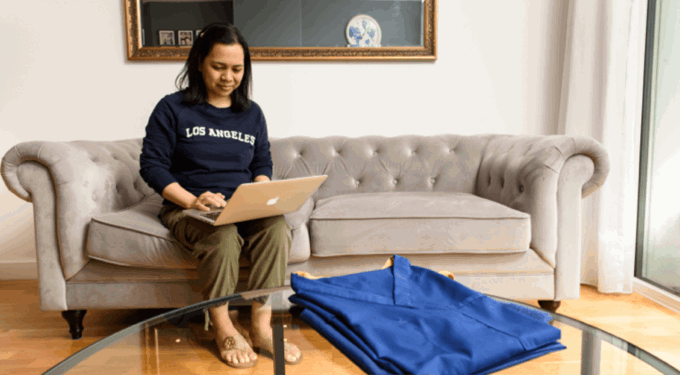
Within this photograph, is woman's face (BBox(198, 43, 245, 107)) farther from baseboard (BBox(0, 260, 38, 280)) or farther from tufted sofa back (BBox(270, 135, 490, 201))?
baseboard (BBox(0, 260, 38, 280))

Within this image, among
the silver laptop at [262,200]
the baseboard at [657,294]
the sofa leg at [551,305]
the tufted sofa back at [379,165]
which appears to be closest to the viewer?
the silver laptop at [262,200]

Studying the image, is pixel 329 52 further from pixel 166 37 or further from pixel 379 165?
pixel 166 37

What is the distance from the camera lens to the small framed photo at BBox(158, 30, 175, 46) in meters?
2.18

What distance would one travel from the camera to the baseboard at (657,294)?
5.54 feet

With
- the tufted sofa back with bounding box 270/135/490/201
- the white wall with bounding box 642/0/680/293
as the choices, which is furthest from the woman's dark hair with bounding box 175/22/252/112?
the white wall with bounding box 642/0/680/293

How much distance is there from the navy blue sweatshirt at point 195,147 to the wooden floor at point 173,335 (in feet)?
1.87

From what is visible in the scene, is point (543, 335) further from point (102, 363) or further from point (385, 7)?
point (385, 7)

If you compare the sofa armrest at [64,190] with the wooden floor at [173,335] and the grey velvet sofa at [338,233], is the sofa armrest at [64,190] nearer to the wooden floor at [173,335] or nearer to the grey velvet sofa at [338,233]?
the grey velvet sofa at [338,233]

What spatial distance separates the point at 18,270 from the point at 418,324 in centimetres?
238

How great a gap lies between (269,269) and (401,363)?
0.82m

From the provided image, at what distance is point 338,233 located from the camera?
1.42m

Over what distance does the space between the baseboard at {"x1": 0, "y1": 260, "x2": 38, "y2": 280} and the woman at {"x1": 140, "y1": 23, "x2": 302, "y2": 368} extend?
1.28m

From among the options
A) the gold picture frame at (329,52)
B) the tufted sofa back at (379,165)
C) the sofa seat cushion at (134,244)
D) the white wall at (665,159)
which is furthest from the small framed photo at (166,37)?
the white wall at (665,159)

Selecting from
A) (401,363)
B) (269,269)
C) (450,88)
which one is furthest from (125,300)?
(450,88)
